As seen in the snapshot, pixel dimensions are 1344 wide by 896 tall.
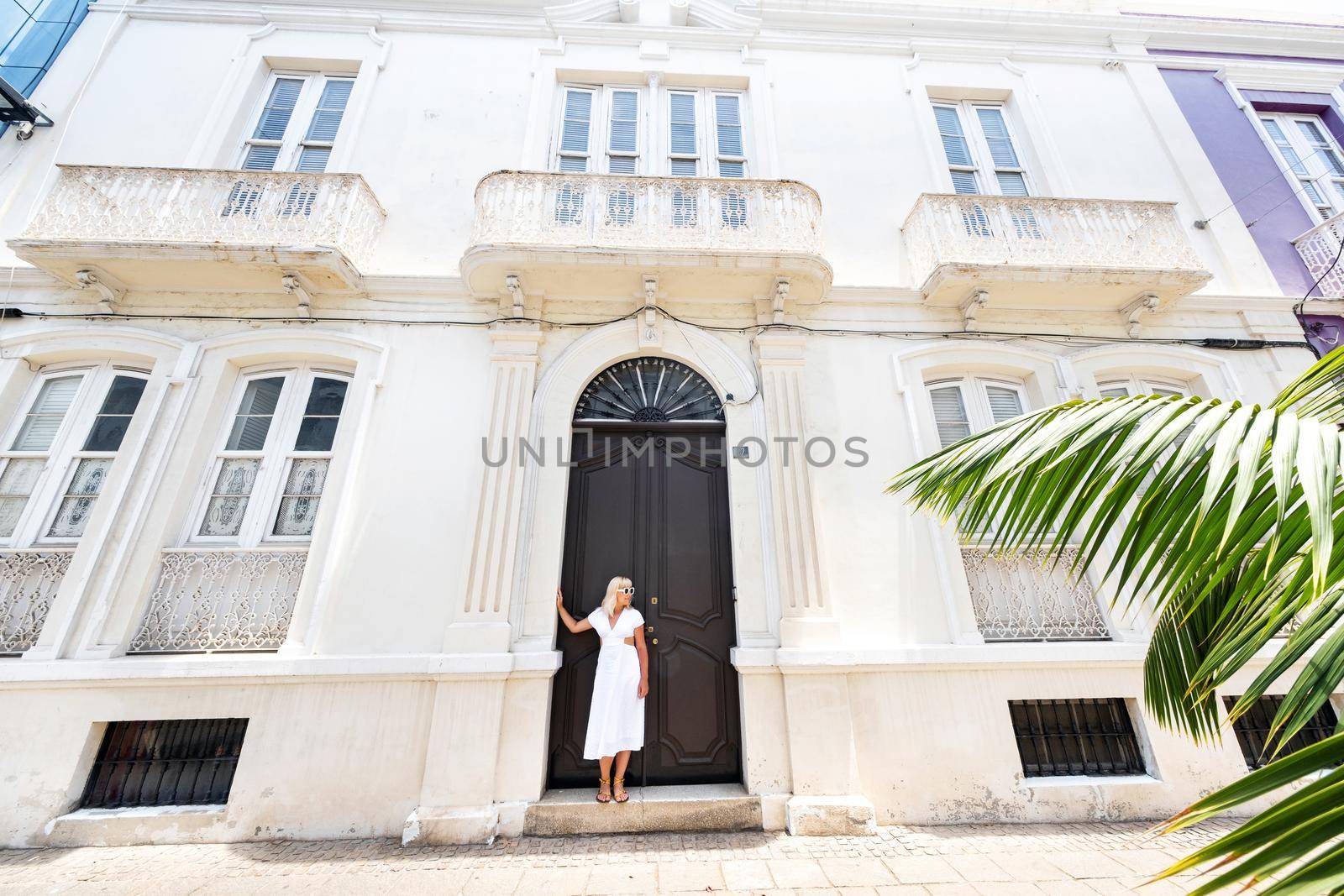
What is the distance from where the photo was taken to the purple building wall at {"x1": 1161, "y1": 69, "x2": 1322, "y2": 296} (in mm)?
5734

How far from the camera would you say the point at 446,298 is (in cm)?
489

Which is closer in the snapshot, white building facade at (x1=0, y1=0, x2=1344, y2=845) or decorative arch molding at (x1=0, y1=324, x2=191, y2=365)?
white building facade at (x1=0, y1=0, x2=1344, y2=845)

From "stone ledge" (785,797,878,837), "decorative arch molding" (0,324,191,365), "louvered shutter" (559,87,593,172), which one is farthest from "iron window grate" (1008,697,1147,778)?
"decorative arch molding" (0,324,191,365)

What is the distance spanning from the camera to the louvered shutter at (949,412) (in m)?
4.87

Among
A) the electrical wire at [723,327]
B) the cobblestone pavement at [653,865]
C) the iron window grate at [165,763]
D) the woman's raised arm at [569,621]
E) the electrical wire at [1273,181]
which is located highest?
the electrical wire at [1273,181]

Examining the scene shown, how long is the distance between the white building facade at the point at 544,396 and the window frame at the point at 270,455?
3 cm

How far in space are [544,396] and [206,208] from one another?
3460 millimetres

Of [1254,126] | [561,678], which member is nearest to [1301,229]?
[1254,126]

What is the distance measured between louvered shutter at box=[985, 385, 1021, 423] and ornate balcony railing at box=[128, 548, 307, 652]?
610cm

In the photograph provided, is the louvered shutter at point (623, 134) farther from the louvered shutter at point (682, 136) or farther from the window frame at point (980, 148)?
the window frame at point (980, 148)

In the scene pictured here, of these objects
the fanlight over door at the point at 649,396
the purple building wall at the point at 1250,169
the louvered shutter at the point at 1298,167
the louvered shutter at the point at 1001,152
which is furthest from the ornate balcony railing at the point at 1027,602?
the louvered shutter at the point at 1298,167

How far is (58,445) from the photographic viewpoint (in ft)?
14.3

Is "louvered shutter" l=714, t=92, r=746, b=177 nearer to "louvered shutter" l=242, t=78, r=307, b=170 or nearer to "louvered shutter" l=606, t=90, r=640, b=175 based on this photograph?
"louvered shutter" l=606, t=90, r=640, b=175

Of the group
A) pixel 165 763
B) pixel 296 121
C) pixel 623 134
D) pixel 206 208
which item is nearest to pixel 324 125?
pixel 296 121
